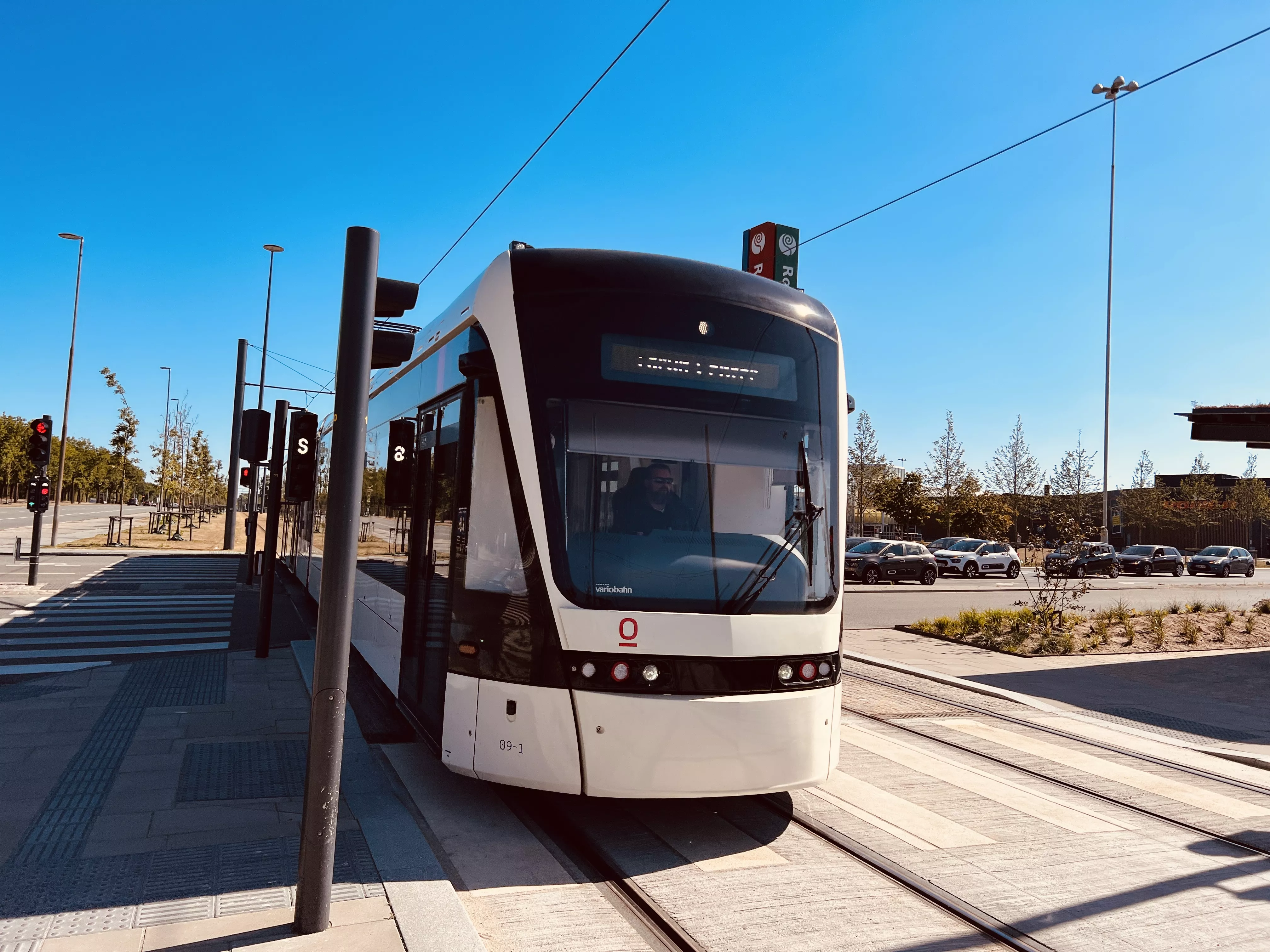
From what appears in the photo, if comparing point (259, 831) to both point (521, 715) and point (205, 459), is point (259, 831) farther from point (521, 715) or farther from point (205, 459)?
point (205, 459)

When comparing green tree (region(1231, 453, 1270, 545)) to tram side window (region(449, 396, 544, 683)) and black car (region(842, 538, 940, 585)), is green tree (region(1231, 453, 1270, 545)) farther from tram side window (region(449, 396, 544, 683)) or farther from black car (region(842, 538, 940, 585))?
tram side window (region(449, 396, 544, 683))

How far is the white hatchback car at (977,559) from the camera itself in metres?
37.2

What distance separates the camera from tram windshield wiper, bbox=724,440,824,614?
202 inches

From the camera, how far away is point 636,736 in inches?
191

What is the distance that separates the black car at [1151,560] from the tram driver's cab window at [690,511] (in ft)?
150

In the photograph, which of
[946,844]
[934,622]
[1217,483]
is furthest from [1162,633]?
[1217,483]

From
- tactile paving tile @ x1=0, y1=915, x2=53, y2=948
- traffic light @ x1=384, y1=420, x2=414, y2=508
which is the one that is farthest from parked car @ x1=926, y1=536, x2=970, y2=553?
tactile paving tile @ x1=0, y1=915, x2=53, y2=948

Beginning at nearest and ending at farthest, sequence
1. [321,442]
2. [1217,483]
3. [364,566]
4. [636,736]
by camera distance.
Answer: [636,736]
[364,566]
[321,442]
[1217,483]

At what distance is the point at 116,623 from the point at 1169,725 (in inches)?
543

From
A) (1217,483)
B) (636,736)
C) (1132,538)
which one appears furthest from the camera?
(1217,483)

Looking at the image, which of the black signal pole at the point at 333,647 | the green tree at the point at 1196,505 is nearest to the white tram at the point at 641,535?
the black signal pole at the point at 333,647

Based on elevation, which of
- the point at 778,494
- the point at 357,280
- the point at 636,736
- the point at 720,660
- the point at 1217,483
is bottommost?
the point at 636,736

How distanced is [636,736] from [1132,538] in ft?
254

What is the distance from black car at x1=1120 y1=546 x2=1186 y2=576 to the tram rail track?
40.4 metres
